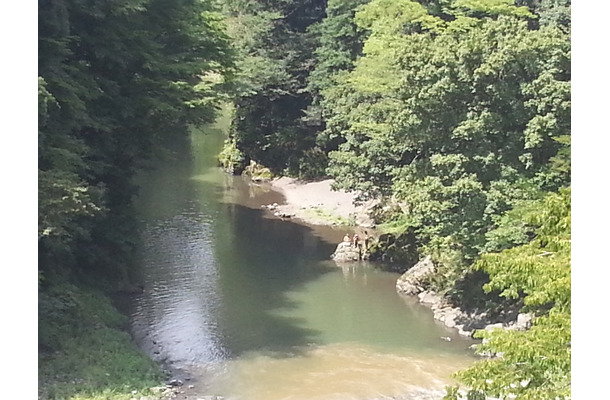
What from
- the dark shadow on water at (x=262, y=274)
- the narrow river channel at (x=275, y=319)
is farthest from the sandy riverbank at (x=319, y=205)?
the dark shadow on water at (x=262, y=274)

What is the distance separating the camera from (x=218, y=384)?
504 inches

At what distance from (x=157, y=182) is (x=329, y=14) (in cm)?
1073

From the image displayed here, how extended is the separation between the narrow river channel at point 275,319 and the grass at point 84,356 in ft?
2.91

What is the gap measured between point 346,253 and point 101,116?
8633 mm

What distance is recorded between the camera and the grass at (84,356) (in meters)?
11.0

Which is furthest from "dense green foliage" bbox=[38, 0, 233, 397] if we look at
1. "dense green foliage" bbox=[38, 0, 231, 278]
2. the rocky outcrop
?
the rocky outcrop

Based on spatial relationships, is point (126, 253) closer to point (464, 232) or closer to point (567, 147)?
point (464, 232)

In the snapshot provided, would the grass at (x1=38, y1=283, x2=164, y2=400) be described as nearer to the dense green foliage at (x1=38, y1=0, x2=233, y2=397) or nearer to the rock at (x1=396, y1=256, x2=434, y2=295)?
the dense green foliage at (x1=38, y1=0, x2=233, y2=397)

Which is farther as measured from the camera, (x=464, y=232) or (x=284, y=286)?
(x=284, y=286)

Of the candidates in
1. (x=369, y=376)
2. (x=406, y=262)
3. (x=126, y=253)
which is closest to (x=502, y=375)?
(x=369, y=376)

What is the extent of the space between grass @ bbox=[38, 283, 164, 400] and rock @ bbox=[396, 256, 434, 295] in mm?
7440

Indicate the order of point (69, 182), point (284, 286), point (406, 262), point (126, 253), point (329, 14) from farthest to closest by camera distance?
point (329, 14), point (406, 262), point (284, 286), point (126, 253), point (69, 182)

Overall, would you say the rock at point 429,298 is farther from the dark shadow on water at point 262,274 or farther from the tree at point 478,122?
the dark shadow on water at point 262,274

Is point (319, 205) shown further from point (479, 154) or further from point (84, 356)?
point (84, 356)
